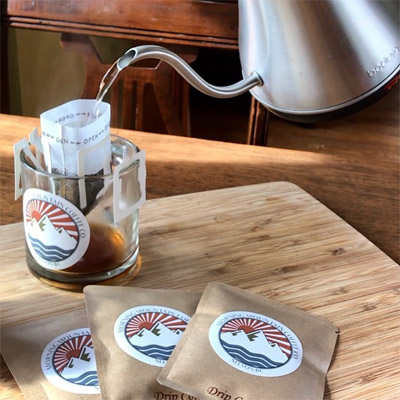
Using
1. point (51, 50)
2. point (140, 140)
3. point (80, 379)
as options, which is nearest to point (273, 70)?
point (80, 379)

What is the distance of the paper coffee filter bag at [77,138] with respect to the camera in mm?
518

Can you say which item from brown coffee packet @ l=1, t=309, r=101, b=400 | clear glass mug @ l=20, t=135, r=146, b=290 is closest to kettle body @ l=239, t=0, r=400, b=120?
clear glass mug @ l=20, t=135, r=146, b=290

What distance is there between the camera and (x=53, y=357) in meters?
0.48

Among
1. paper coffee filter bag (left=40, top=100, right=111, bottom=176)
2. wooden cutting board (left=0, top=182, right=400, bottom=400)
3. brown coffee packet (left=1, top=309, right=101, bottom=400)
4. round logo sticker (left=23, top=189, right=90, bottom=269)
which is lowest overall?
wooden cutting board (left=0, top=182, right=400, bottom=400)

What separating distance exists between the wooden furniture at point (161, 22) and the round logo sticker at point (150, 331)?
807mm

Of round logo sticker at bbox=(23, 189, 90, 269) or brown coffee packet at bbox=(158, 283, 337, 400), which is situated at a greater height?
round logo sticker at bbox=(23, 189, 90, 269)

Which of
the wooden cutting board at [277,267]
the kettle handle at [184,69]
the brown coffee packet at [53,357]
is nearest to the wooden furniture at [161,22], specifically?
the wooden cutting board at [277,267]

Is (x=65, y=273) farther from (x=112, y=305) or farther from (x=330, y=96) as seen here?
(x=330, y=96)

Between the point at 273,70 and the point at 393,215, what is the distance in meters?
0.31

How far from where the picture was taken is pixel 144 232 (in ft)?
2.24

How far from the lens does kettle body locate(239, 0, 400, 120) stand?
0.50m

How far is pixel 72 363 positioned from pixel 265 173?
0.44 meters

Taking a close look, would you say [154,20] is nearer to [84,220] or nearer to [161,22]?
[161,22]

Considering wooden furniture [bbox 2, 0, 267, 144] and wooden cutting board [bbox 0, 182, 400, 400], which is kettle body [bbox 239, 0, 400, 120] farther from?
wooden furniture [bbox 2, 0, 267, 144]
